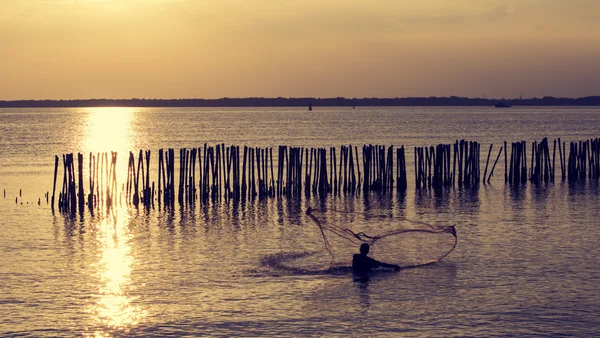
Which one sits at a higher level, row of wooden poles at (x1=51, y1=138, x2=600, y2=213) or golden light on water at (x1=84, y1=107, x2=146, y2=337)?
row of wooden poles at (x1=51, y1=138, x2=600, y2=213)

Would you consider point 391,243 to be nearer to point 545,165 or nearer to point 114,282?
point 114,282

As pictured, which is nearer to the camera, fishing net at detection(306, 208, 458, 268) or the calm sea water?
the calm sea water

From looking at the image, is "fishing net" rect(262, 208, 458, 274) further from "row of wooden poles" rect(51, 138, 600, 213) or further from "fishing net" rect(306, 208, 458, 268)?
"row of wooden poles" rect(51, 138, 600, 213)

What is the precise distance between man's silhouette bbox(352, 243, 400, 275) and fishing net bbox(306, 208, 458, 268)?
782 millimetres

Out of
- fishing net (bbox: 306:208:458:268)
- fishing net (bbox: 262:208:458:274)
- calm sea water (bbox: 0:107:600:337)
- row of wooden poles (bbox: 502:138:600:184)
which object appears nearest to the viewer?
calm sea water (bbox: 0:107:600:337)

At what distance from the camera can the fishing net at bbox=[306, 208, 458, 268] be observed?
20906mm

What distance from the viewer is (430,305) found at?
16.6m

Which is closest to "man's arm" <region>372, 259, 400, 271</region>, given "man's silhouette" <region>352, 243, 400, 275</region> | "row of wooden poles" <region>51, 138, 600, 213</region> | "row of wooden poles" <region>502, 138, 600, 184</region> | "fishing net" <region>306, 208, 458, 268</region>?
"man's silhouette" <region>352, 243, 400, 275</region>

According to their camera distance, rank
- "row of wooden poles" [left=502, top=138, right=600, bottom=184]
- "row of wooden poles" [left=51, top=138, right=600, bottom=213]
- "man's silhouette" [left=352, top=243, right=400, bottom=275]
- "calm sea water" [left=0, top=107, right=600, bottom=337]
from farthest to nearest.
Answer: "row of wooden poles" [left=502, top=138, right=600, bottom=184] → "row of wooden poles" [left=51, top=138, right=600, bottom=213] → "man's silhouette" [left=352, top=243, right=400, bottom=275] → "calm sea water" [left=0, top=107, right=600, bottom=337]

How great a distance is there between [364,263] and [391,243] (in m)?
3.81

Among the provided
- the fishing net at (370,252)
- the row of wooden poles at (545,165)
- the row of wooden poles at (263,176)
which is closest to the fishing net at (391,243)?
the fishing net at (370,252)

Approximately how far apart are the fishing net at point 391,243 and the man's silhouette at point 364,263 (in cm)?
78

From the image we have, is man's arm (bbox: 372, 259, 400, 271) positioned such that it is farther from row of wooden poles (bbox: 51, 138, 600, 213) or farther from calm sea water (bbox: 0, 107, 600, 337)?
row of wooden poles (bbox: 51, 138, 600, 213)

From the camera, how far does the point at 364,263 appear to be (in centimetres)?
1938
